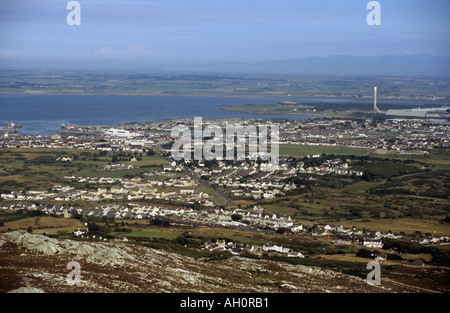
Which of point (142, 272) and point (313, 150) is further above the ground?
point (142, 272)

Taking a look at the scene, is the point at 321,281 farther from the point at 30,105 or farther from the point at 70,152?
the point at 30,105

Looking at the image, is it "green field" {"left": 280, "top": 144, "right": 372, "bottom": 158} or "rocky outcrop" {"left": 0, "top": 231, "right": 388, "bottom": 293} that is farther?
"green field" {"left": 280, "top": 144, "right": 372, "bottom": 158}

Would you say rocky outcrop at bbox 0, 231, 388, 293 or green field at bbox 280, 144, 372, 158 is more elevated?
rocky outcrop at bbox 0, 231, 388, 293

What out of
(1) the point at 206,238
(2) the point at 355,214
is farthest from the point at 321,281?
(2) the point at 355,214

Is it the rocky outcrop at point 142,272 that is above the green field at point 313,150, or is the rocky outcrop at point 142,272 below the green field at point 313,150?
above

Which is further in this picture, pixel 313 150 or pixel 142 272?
pixel 313 150

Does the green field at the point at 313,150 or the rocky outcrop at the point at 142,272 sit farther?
the green field at the point at 313,150
